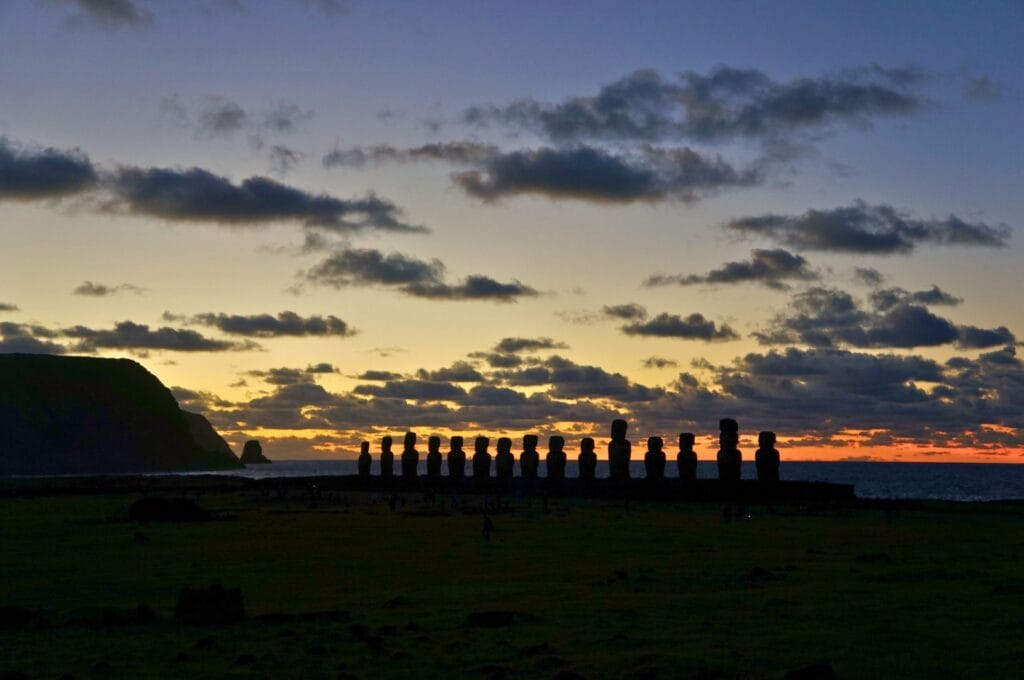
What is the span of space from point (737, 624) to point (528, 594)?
5.17 m

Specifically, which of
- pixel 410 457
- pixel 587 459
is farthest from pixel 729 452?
pixel 410 457

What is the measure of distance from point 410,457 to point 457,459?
519cm

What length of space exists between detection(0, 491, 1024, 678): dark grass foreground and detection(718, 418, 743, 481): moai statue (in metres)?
21.1

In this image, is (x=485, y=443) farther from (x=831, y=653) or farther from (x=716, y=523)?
(x=831, y=653)

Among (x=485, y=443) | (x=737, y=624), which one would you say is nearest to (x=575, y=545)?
(x=737, y=624)

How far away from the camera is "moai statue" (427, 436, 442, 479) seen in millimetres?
88375

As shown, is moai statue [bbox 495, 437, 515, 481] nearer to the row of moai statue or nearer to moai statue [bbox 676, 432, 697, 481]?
the row of moai statue

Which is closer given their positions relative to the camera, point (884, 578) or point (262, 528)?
point (884, 578)

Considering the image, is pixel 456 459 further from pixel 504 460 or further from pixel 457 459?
pixel 504 460

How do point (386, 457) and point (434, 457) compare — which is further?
point (386, 457)

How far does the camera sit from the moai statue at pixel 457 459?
87.9m

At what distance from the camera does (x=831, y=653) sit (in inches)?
566

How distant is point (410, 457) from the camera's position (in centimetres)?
9219

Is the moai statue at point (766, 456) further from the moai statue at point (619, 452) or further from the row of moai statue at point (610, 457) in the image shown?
the moai statue at point (619, 452)
